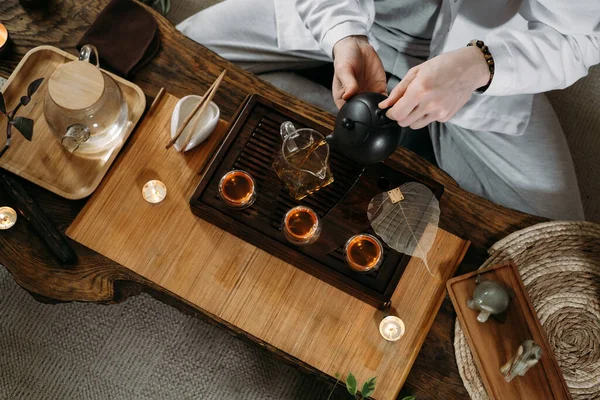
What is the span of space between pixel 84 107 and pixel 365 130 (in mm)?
568

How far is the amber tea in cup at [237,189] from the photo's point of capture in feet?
3.67

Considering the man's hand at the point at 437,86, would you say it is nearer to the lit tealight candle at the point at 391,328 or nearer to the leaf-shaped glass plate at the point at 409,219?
the leaf-shaped glass plate at the point at 409,219

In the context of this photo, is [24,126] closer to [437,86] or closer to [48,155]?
[48,155]

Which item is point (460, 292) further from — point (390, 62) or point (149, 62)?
point (149, 62)

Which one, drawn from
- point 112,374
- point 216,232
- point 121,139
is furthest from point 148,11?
point 112,374

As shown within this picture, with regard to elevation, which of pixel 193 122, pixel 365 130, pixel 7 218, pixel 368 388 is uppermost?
pixel 365 130

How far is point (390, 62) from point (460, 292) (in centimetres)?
69

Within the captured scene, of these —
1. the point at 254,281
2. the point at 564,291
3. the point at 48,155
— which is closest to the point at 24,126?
the point at 48,155

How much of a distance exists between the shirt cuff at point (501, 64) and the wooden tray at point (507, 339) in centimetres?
40

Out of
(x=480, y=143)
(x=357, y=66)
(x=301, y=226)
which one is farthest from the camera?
(x=480, y=143)

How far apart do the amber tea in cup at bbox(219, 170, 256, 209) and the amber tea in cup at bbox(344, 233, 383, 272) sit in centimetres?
23

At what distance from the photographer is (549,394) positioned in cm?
111

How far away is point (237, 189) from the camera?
1131 millimetres

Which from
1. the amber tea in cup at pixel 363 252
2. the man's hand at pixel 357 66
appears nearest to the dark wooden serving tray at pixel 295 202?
the amber tea in cup at pixel 363 252
